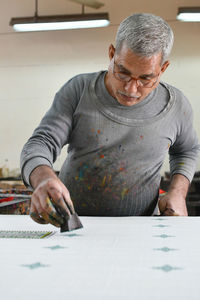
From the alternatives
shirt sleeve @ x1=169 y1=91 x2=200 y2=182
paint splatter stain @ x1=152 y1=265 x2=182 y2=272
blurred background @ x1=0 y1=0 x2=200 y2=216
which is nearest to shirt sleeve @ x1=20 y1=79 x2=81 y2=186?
shirt sleeve @ x1=169 y1=91 x2=200 y2=182

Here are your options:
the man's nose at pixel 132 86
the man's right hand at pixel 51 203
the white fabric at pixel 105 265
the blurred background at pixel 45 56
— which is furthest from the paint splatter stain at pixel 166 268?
the blurred background at pixel 45 56

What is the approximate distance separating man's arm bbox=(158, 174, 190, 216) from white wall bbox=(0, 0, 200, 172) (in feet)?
13.2

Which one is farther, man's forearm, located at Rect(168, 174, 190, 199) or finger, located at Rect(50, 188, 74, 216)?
man's forearm, located at Rect(168, 174, 190, 199)

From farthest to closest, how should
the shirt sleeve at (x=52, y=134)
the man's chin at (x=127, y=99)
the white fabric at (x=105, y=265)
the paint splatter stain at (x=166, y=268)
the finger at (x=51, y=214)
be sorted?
the man's chin at (x=127, y=99)
the shirt sleeve at (x=52, y=134)
the finger at (x=51, y=214)
the paint splatter stain at (x=166, y=268)
the white fabric at (x=105, y=265)

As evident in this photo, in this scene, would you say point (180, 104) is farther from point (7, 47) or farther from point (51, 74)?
point (7, 47)


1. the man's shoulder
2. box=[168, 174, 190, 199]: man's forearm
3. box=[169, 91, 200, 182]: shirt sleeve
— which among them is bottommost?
box=[168, 174, 190, 199]: man's forearm

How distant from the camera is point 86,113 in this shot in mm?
1625

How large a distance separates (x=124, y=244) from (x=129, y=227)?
0.28 m

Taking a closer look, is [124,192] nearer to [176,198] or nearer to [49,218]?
[176,198]

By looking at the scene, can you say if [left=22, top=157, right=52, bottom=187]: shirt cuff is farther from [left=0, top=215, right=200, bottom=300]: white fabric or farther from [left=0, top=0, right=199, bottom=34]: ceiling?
[left=0, top=0, right=199, bottom=34]: ceiling

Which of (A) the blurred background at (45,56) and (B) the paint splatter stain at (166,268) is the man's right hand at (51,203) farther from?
(A) the blurred background at (45,56)

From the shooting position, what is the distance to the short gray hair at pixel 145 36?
4.36 feet

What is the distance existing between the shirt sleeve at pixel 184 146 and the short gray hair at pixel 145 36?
0.39 meters

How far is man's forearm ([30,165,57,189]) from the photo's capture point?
4.04 feet
